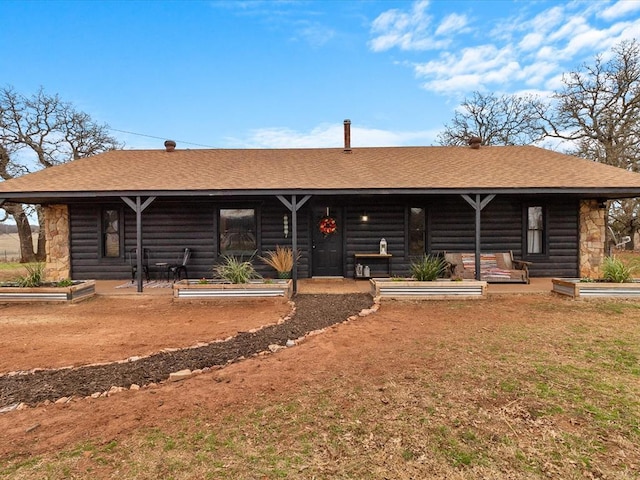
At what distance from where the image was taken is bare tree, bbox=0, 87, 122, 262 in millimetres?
18500

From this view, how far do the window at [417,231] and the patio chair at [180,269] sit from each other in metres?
6.57

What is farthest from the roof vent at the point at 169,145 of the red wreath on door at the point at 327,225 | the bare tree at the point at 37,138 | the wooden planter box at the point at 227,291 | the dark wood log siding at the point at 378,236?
the bare tree at the point at 37,138

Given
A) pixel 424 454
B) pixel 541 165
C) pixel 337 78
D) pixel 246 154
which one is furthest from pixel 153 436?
pixel 337 78

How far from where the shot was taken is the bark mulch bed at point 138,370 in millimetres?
3271

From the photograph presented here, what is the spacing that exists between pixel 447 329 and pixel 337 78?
62.5 ft

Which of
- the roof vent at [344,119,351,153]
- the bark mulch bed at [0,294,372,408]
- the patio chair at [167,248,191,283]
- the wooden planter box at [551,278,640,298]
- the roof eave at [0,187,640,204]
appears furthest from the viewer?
the roof vent at [344,119,351,153]

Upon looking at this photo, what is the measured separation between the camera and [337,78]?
67.8ft

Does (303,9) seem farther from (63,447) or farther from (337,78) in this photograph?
(63,447)

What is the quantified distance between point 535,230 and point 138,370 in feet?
35.2

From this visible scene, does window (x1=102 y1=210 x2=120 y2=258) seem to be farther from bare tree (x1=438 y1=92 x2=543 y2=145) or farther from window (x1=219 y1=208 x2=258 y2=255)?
bare tree (x1=438 y1=92 x2=543 y2=145)

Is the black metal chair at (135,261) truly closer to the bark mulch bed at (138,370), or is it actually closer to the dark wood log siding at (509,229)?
the bark mulch bed at (138,370)

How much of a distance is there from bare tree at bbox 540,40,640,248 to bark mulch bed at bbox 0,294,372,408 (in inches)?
779

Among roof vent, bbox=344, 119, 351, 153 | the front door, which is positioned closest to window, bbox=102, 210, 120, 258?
the front door

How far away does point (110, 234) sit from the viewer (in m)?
10.3
